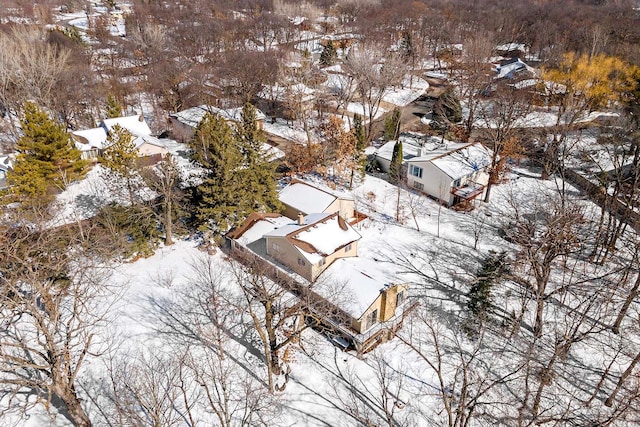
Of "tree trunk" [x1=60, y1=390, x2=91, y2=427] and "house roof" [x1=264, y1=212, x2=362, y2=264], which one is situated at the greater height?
"house roof" [x1=264, y1=212, x2=362, y2=264]

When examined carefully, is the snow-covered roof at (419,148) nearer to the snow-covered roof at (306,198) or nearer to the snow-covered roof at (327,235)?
the snow-covered roof at (306,198)

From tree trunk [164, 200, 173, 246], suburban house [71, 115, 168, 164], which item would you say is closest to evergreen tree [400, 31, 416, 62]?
suburban house [71, 115, 168, 164]

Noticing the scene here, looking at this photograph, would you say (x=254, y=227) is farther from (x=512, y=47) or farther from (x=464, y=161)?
(x=512, y=47)

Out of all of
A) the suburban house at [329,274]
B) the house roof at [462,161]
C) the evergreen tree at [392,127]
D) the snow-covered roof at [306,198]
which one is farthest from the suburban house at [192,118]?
the suburban house at [329,274]

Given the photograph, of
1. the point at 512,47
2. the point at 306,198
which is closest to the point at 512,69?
the point at 512,47

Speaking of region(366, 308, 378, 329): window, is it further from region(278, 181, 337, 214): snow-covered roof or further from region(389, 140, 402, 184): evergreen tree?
region(389, 140, 402, 184): evergreen tree

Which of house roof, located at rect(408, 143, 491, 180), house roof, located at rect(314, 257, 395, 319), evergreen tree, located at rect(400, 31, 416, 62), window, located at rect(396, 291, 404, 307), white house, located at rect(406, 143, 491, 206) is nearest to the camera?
house roof, located at rect(314, 257, 395, 319)

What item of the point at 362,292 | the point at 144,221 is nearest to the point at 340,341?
the point at 362,292
